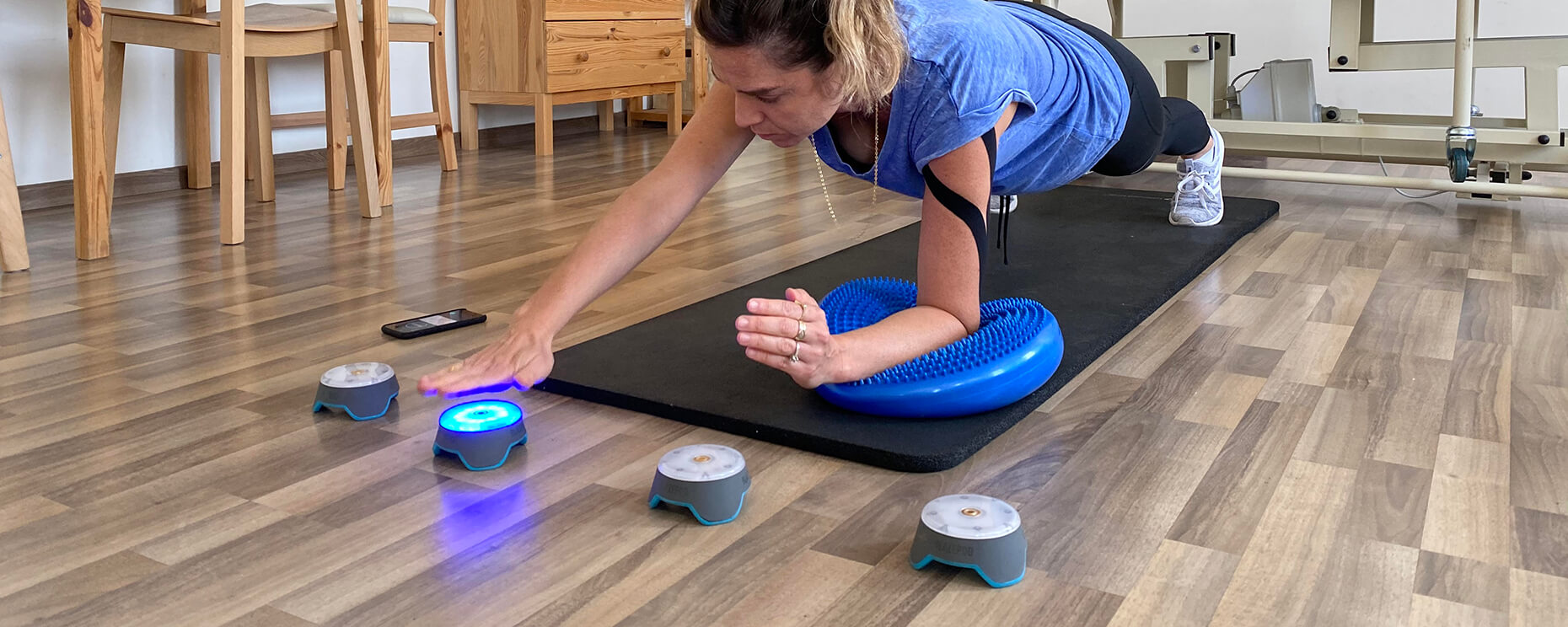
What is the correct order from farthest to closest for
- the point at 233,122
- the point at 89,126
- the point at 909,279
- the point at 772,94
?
1. the point at 233,122
2. the point at 89,126
3. the point at 909,279
4. the point at 772,94

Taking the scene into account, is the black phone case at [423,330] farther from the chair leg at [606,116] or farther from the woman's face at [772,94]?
the chair leg at [606,116]

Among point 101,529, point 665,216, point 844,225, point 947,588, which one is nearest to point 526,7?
point 844,225

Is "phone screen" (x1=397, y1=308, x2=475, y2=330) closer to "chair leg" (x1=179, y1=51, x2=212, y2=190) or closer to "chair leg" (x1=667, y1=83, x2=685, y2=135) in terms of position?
"chair leg" (x1=179, y1=51, x2=212, y2=190)

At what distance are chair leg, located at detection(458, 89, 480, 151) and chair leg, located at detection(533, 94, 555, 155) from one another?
27cm

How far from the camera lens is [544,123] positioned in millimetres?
4055

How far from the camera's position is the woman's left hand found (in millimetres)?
1237

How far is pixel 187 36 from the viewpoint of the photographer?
2.60 m

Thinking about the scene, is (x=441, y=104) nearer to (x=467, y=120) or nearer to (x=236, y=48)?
(x=467, y=120)

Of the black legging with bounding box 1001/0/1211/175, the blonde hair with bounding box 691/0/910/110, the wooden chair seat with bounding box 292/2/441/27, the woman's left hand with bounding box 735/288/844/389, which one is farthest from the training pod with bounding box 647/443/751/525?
the wooden chair seat with bounding box 292/2/441/27

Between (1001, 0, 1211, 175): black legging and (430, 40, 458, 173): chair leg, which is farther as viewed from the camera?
(430, 40, 458, 173): chair leg

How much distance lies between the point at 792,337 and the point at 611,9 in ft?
10.6

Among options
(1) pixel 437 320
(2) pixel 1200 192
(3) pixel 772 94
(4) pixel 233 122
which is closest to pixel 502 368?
(3) pixel 772 94

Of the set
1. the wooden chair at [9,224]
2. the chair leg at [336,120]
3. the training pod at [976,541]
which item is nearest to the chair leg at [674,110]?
the chair leg at [336,120]

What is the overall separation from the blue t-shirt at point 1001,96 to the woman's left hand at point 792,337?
0.81 feet
